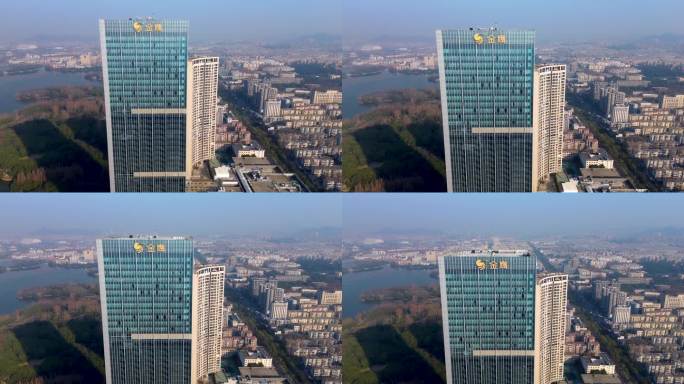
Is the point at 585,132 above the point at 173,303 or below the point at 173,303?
above

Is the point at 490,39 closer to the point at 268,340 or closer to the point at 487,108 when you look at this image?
the point at 487,108

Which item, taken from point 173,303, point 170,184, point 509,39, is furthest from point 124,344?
point 509,39

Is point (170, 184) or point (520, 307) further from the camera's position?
point (170, 184)

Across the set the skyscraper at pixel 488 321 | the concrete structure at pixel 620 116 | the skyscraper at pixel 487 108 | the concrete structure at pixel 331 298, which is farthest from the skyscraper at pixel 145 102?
the concrete structure at pixel 620 116

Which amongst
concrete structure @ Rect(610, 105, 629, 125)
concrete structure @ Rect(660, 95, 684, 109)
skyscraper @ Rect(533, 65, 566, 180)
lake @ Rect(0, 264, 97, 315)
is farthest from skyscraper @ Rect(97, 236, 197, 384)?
concrete structure @ Rect(660, 95, 684, 109)

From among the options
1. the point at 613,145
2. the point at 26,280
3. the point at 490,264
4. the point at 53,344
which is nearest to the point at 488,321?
the point at 490,264

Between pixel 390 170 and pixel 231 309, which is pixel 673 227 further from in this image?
pixel 231 309

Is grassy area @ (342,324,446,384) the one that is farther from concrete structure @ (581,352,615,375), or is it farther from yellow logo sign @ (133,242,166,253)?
yellow logo sign @ (133,242,166,253)
